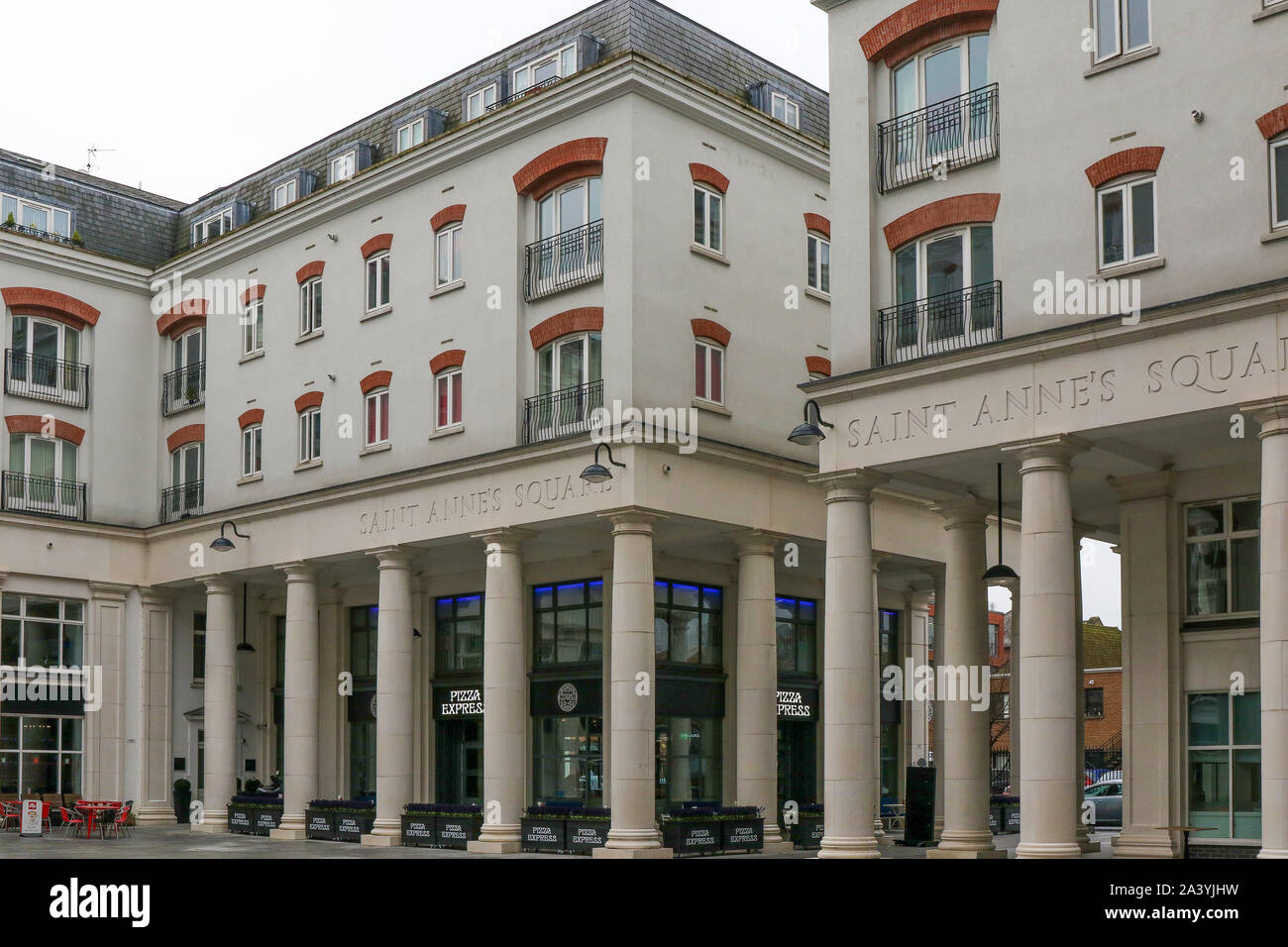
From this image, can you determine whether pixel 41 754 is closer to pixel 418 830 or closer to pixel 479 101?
pixel 418 830

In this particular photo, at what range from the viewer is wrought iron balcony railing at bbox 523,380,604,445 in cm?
3161

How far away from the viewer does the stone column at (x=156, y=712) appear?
142 feet

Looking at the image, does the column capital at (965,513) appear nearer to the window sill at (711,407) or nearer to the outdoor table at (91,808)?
the window sill at (711,407)

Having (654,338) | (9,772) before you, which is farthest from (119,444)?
(654,338)

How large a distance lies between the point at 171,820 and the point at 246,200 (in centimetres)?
1763

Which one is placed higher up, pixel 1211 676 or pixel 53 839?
pixel 1211 676

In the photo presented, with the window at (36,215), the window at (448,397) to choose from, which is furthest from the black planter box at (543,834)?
the window at (36,215)

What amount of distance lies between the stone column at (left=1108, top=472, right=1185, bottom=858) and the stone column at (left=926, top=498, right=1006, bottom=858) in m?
2.45

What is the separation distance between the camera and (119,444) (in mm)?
44188

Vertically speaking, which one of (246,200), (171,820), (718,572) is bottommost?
(171,820)

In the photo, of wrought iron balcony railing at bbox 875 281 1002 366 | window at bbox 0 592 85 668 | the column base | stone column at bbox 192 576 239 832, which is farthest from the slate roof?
the column base

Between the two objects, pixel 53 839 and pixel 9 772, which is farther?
pixel 9 772
